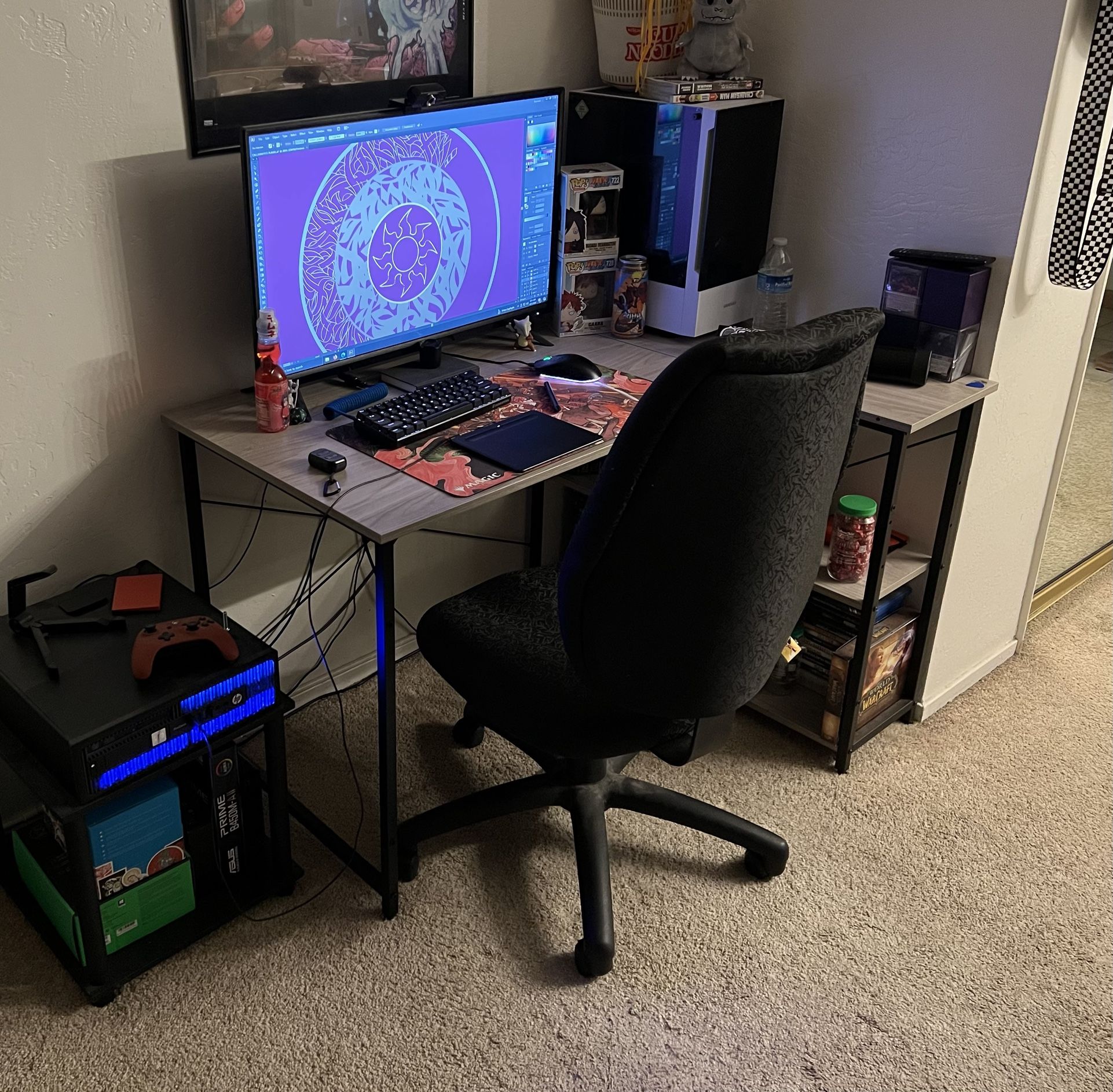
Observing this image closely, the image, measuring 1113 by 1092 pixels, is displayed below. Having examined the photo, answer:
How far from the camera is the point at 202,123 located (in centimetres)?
180

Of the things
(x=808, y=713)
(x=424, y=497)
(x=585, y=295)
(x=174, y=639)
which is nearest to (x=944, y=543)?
(x=808, y=713)

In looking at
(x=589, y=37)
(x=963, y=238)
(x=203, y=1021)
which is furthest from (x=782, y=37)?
(x=203, y=1021)

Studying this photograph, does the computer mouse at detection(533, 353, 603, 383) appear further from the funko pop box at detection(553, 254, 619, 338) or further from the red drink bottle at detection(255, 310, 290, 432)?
the red drink bottle at detection(255, 310, 290, 432)

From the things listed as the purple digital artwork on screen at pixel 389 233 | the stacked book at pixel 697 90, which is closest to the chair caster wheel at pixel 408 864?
the purple digital artwork on screen at pixel 389 233

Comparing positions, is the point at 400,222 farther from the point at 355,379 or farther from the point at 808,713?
the point at 808,713

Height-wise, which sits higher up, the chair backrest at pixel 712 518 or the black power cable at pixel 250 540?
the chair backrest at pixel 712 518

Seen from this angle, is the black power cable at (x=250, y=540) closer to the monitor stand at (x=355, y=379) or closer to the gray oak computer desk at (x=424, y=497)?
the gray oak computer desk at (x=424, y=497)

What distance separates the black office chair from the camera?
4.58ft

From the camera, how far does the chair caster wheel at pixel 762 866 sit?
2.01 meters

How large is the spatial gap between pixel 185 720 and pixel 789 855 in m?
1.05

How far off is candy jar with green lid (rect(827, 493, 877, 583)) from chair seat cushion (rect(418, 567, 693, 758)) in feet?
2.04

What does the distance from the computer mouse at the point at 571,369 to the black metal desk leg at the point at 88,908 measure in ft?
3.46

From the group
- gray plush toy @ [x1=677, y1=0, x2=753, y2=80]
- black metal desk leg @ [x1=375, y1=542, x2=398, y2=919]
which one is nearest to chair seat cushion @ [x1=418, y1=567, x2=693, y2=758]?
black metal desk leg @ [x1=375, y1=542, x2=398, y2=919]

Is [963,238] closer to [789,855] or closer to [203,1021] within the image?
[789,855]
